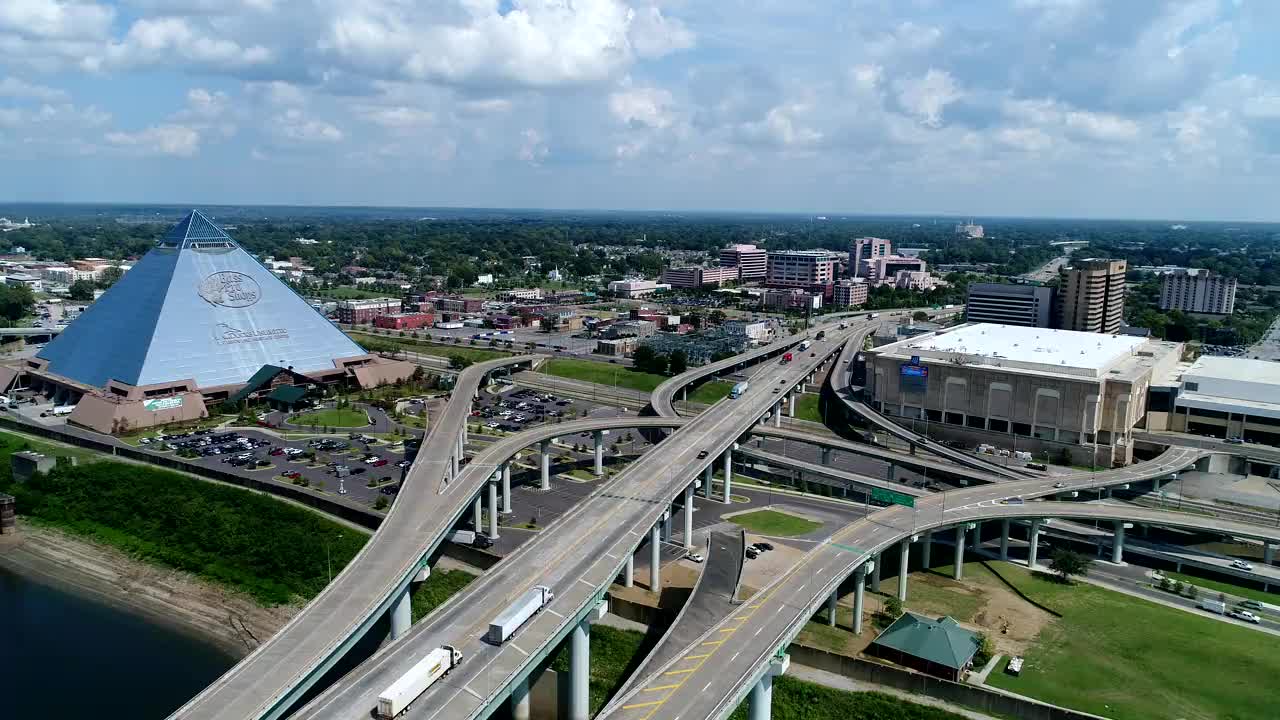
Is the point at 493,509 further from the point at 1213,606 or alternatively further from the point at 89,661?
the point at 1213,606

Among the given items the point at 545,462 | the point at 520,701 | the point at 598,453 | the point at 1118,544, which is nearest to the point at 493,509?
the point at 545,462

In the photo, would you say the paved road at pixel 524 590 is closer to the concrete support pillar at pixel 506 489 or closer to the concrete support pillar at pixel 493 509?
the concrete support pillar at pixel 493 509

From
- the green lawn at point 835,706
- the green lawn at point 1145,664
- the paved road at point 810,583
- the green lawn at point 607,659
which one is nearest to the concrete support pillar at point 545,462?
the green lawn at point 607,659

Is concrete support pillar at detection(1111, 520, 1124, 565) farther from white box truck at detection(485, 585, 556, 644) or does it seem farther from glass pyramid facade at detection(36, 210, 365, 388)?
glass pyramid facade at detection(36, 210, 365, 388)

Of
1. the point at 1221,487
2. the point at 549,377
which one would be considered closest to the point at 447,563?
the point at 549,377

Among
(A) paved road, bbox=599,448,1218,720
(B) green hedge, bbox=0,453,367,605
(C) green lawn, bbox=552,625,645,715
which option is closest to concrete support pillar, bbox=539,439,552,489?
(B) green hedge, bbox=0,453,367,605
